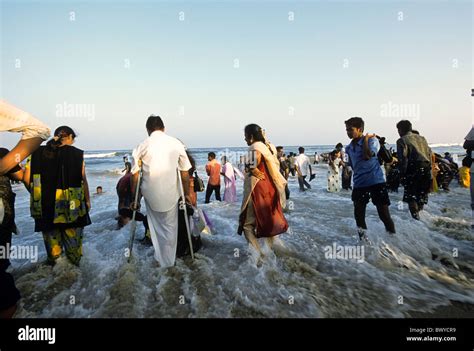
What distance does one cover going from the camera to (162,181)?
3.97 metres

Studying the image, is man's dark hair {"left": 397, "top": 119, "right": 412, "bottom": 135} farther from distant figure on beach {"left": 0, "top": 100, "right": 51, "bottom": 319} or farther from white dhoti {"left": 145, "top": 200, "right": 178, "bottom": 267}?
distant figure on beach {"left": 0, "top": 100, "right": 51, "bottom": 319}

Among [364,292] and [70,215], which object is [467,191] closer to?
[364,292]

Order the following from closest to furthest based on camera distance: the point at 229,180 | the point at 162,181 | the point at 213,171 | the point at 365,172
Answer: the point at 162,181
the point at 365,172
the point at 213,171
the point at 229,180

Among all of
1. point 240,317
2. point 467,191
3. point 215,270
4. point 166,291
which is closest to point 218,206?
point 215,270

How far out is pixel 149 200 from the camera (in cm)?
404

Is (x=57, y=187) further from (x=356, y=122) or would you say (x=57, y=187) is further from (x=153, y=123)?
(x=356, y=122)

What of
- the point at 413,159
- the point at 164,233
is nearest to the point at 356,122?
the point at 413,159

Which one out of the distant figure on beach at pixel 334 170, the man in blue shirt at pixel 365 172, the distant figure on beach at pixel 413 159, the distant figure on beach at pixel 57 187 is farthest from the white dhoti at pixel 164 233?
the distant figure on beach at pixel 334 170

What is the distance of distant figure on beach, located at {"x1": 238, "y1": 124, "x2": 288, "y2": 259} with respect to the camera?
4055 mm

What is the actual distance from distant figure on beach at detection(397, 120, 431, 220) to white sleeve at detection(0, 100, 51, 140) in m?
5.61

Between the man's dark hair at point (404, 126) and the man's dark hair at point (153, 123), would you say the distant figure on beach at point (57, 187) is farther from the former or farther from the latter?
the man's dark hair at point (404, 126)

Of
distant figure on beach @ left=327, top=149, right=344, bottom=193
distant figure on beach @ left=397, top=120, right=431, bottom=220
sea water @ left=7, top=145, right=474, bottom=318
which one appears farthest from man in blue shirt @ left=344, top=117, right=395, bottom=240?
distant figure on beach @ left=327, top=149, right=344, bottom=193

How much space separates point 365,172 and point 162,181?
3115mm
